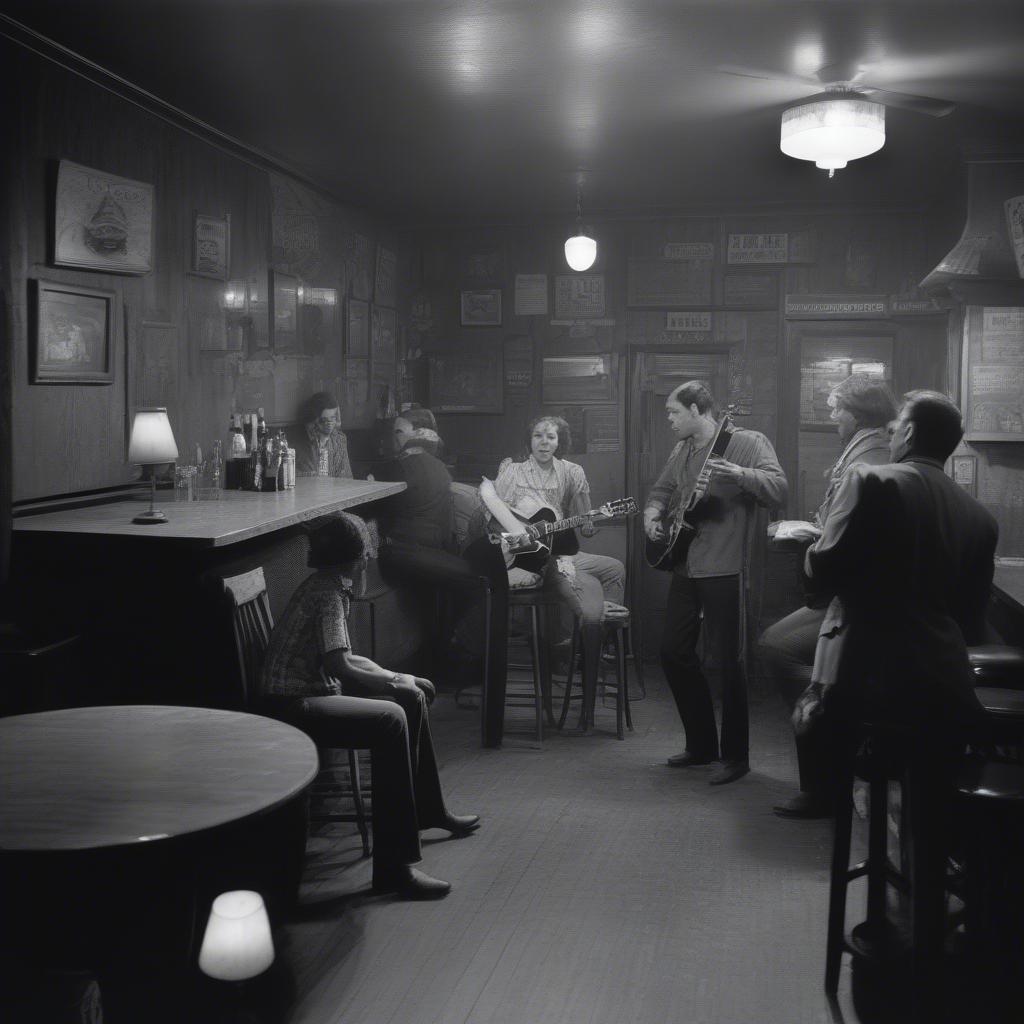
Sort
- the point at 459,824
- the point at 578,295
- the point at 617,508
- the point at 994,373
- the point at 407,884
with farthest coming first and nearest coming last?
the point at 578,295 < the point at 617,508 < the point at 994,373 < the point at 459,824 < the point at 407,884

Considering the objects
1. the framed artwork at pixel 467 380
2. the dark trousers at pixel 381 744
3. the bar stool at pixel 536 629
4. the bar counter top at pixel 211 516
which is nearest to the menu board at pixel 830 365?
the framed artwork at pixel 467 380

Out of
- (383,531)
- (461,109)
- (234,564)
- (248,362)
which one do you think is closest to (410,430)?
(383,531)

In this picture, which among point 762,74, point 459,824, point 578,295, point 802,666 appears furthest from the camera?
point 578,295

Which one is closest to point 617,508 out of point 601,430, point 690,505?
point 690,505

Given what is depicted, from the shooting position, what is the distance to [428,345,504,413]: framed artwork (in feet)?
25.9

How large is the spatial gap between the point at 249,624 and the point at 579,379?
441cm

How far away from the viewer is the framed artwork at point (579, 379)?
25.3ft

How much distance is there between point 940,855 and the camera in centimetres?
289

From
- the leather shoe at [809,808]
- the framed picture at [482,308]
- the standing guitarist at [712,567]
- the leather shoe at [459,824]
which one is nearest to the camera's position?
the leather shoe at [459,824]

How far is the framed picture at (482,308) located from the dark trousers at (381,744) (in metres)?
4.65

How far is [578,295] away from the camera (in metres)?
7.73

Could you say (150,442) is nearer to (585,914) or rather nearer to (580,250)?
(585,914)

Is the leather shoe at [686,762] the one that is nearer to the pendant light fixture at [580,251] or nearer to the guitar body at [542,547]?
the guitar body at [542,547]

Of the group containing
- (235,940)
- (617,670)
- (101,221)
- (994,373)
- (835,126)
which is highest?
(835,126)
